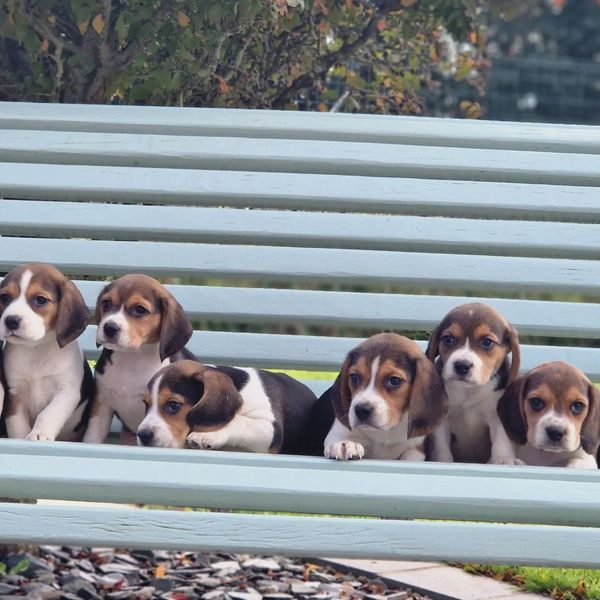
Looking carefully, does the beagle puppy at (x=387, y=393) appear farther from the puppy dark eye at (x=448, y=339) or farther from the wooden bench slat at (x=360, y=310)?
the wooden bench slat at (x=360, y=310)

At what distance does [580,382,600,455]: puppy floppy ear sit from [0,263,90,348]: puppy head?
4.42ft

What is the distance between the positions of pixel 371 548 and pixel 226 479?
332mm

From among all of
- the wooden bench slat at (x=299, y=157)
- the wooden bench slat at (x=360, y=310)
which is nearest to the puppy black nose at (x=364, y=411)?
the wooden bench slat at (x=360, y=310)

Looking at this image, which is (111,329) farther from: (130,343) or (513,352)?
(513,352)

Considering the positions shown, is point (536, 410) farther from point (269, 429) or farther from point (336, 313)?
point (336, 313)

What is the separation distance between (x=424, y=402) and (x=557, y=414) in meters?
0.34

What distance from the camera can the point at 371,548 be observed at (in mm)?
2861

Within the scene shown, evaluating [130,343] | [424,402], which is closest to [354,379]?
[424,402]

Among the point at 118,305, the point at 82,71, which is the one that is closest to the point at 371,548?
the point at 118,305

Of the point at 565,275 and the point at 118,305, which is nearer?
the point at 118,305

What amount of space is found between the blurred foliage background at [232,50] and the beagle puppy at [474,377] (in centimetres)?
166

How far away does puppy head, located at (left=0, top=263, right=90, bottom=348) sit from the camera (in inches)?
142

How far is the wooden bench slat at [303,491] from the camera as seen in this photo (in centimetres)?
284

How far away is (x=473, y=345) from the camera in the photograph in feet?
11.8
